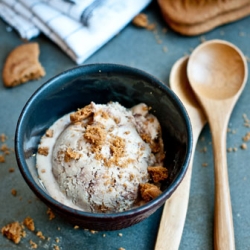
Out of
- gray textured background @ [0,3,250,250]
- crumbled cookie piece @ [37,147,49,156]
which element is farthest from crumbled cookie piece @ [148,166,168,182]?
crumbled cookie piece @ [37,147,49,156]

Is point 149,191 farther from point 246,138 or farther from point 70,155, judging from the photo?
point 246,138

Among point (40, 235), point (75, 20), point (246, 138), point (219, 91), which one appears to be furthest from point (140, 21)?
point (40, 235)

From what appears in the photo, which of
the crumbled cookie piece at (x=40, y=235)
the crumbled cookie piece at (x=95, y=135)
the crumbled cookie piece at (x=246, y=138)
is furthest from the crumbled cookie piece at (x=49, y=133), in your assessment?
the crumbled cookie piece at (x=246, y=138)

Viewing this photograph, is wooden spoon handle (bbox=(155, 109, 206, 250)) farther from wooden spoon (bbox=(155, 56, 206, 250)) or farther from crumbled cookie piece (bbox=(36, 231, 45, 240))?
crumbled cookie piece (bbox=(36, 231, 45, 240))

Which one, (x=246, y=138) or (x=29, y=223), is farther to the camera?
(x=246, y=138)

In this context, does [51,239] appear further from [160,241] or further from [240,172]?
[240,172]

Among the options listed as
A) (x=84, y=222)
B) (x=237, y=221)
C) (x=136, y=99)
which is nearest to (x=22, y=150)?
(x=84, y=222)
